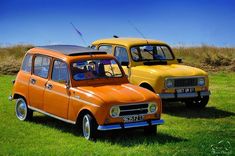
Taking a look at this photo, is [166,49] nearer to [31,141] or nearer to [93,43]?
[93,43]

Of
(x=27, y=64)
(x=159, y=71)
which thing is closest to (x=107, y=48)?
(x=159, y=71)

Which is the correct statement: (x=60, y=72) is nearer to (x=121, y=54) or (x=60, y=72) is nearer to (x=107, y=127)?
(x=107, y=127)

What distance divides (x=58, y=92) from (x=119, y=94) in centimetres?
160

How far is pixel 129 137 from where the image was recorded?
1266 centimetres

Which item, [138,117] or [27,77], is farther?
[27,77]

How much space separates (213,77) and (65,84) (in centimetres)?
1515

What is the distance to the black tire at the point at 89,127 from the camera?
1199 centimetres

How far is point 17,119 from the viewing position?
14.9m

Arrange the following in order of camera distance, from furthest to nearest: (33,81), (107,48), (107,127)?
1. (107,48)
2. (33,81)
3. (107,127)

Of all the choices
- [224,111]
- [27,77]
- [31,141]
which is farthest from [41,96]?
[224,111]

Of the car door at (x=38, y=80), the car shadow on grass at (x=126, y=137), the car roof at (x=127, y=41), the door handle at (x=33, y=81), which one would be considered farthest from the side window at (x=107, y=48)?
the car shadow on grass at (x=126, y=137)

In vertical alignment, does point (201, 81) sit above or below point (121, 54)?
below

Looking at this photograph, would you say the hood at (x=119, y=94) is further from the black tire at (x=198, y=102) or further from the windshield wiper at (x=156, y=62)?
the black tire at (x=198, y=102)

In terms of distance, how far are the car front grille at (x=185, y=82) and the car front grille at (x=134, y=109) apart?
13.3 ft
